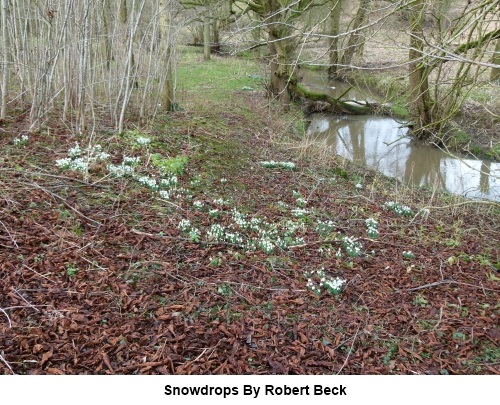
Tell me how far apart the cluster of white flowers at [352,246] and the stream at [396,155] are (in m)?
5.02

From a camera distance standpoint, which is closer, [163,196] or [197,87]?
[163,196]

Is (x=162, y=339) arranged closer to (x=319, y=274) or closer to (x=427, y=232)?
(x=319, y=274)

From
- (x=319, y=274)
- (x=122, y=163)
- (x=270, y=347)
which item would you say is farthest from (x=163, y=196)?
(x=270, y=347)

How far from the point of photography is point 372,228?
5281mm

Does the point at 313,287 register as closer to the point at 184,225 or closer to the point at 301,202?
the point at 184,225

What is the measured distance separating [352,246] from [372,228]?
2.23ft

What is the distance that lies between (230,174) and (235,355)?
418cm

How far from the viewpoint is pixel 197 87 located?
48.1ft

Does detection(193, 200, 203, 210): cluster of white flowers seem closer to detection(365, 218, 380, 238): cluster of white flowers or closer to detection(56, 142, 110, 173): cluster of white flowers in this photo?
detection(56, 142, 110, 173): cluster of white flowers

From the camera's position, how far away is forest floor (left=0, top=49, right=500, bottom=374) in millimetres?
2881

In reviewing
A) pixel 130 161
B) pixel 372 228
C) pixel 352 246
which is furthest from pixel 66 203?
pixel 372 228

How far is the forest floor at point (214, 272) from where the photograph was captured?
288 cm

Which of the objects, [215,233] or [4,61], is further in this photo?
[4,61]

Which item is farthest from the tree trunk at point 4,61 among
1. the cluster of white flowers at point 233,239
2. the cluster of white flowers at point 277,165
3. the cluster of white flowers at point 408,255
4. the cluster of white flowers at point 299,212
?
the cluster of white flowers at point 408,255
